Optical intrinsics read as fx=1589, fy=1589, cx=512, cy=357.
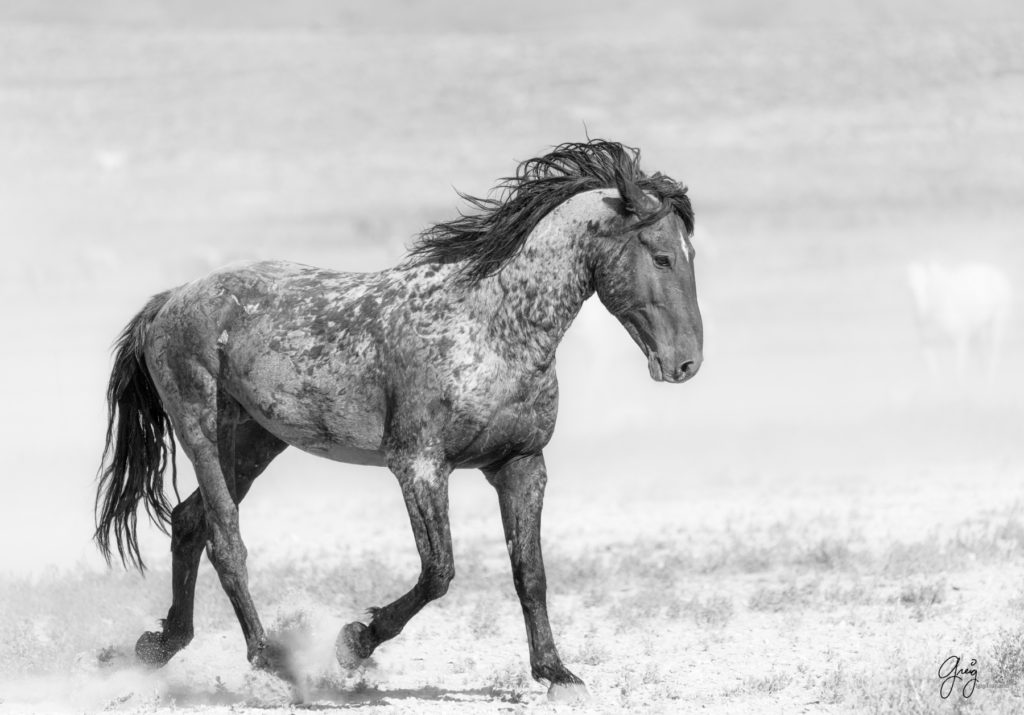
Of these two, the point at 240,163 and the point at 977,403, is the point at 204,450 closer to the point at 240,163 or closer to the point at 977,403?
the point at 977,403

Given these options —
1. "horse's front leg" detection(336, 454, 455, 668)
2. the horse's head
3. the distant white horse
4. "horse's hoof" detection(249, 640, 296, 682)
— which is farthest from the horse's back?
the distant white horse

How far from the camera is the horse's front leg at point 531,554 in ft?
20.2

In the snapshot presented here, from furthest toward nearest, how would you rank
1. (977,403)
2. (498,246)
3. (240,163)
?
(240,163), (977,403), (498,246)

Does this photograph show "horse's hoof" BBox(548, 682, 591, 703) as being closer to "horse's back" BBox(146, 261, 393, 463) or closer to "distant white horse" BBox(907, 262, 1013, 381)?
"horse's back" BBox(146, 261, 393, 463)

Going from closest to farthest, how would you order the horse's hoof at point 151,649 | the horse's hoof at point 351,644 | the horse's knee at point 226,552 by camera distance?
the horse's hoof at point 351,644, the horse's knee at point 226,552, the horse's hoof at point 151,649

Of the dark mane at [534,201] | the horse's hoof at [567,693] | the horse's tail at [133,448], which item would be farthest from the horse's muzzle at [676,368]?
the horse's tail at [133,448]

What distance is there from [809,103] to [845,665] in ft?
134

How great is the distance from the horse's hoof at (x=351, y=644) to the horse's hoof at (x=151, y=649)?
1.18 meters

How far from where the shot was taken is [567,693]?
6.11 m

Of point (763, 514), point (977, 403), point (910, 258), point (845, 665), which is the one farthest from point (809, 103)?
point (845, 665)

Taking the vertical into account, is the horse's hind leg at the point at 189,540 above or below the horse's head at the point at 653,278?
below

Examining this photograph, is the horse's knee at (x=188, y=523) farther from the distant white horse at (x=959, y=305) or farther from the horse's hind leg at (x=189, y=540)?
the distant white horse at (x=959, y=305)

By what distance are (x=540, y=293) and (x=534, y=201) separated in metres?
0.39

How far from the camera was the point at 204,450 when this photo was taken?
670cm
